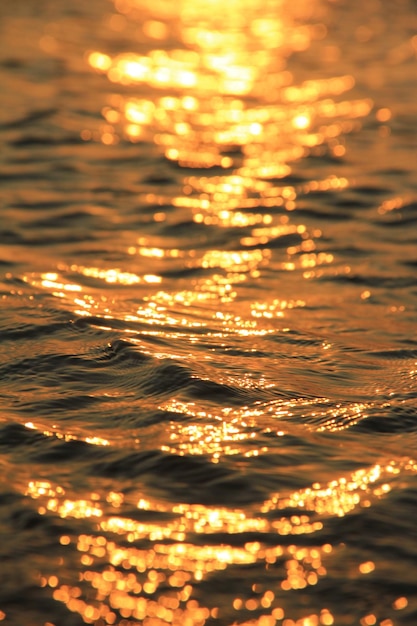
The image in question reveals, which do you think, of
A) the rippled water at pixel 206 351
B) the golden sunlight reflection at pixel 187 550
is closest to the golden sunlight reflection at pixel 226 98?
the rippled water at pixel 206 351

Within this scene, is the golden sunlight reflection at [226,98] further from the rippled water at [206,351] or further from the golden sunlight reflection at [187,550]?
the golden sunlight reflection at [187,550]

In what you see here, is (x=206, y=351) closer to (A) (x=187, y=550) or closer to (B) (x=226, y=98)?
(A) (x=187, y=550)

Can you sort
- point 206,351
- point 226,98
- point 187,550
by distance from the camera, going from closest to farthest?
point 187,550 < point 206,351 < point 226,98

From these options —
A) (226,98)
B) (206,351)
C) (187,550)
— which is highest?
(226,98)

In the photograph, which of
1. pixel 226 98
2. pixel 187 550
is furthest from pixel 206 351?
pixel 226 98

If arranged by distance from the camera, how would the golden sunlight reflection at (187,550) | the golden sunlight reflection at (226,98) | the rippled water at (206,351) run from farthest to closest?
the golden sunlight reflection at (226,98) → the rippled water at (206,351) → the golden sunlight reflection at (187,550)

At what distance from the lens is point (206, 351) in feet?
19.5

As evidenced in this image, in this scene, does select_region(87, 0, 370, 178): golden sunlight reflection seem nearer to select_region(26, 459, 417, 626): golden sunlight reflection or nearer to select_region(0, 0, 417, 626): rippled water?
select_region(0, 0, 417, 626): rippled water

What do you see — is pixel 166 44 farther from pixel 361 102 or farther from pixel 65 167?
pixel 65 167

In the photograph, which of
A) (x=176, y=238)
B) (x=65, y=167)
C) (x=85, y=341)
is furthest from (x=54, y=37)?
(x=85, y=341)

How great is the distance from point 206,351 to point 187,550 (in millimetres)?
2002

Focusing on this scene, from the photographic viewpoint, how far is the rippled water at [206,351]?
3947mm

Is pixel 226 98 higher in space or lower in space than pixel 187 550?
higher

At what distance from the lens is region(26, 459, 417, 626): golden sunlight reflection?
12.3ft
